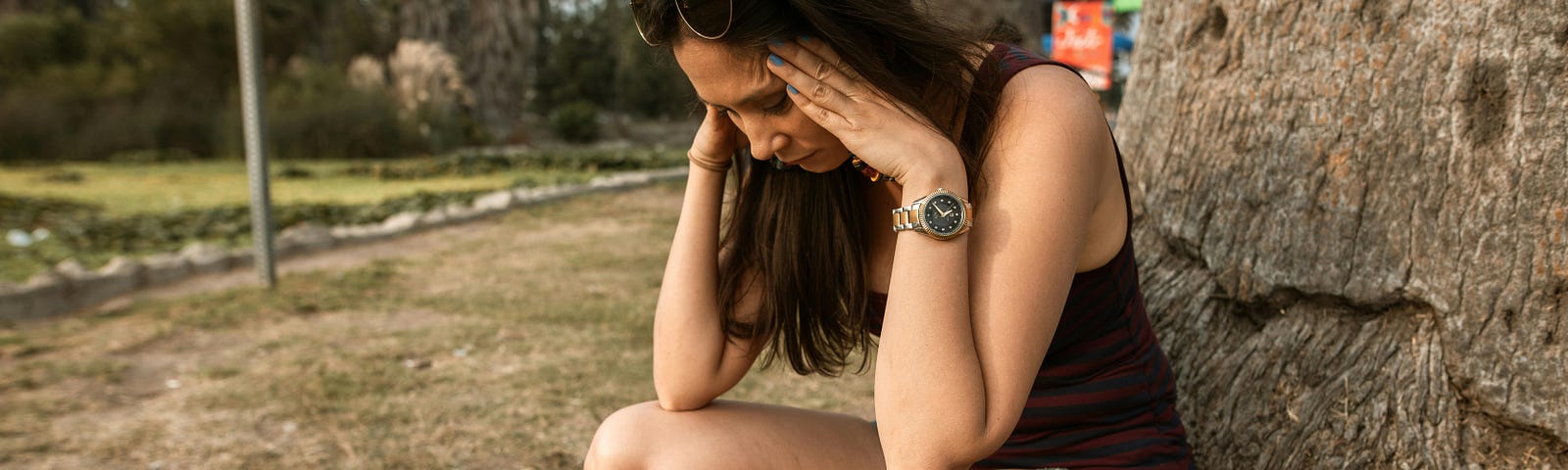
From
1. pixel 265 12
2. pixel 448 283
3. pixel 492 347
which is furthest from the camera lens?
pixel 265 12

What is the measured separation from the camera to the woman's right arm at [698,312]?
188 centimetres

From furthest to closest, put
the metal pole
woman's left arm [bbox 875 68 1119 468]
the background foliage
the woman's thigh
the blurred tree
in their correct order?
the background foliage, the blurred tree, the metal pole, the woman's thigh, woman's left arm [bbox 875 68 1119 468]

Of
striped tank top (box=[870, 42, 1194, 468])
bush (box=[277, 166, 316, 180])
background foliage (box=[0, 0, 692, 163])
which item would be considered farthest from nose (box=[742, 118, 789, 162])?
bush (box=[277, 166, 316, 180])

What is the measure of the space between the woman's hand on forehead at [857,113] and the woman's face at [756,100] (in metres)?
0.03

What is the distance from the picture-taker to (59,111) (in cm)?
1270

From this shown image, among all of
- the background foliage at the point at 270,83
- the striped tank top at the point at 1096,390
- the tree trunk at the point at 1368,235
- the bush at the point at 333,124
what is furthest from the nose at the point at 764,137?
the bush at the point at 333,124

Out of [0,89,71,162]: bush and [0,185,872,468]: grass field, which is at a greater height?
[0,89,71,162]: bush

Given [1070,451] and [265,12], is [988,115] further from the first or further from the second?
[265,12]

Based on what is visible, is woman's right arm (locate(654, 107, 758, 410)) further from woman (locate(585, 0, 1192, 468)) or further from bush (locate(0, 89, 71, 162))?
bush (locate(0, 89, 71, 162))

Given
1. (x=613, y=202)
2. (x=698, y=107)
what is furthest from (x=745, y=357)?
(x=613, y=202)

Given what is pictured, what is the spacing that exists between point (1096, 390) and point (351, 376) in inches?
108

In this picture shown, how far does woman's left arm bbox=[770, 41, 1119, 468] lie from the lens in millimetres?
1438

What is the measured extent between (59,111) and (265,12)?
668cm

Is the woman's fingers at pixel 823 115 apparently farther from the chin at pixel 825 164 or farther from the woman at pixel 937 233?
the chin at pixel 825 164
